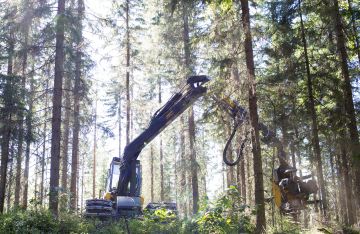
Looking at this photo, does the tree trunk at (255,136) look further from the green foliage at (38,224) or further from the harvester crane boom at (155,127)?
the green foliage at (38,224)

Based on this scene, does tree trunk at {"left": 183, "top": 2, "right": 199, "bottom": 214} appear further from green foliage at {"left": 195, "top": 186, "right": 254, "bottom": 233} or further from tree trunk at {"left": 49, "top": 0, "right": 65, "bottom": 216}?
green foliage at {"left": 195, "top": 186, "right": 254, "bottom": 233}

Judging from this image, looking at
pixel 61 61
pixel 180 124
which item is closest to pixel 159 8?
pixel 180 124

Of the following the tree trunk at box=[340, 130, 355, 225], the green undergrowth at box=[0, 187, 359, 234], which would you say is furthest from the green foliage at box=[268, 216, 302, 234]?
the tree trunk at box=[340, 130, 355, 225]

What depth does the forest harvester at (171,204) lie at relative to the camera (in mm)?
12625

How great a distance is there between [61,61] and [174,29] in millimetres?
9007

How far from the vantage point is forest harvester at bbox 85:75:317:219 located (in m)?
12.6

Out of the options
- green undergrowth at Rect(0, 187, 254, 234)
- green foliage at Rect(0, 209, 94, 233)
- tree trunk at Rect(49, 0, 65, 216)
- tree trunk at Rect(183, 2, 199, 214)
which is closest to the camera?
green undergrowth at Rect(0, 187, 254, 234)

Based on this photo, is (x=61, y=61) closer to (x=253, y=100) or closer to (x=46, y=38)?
(x=46, y=38)

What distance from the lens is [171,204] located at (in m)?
14.8

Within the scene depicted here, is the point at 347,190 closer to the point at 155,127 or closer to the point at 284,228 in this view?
the point at 284,228

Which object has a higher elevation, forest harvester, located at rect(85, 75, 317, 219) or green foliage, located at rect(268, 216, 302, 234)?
forest harvester, located at rect(85, 75, 317, 219)

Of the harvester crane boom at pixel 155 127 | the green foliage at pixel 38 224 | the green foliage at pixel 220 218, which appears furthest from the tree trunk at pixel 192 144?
the green foliage at pixel 220 218

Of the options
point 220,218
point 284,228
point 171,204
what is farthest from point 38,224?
point 284,228

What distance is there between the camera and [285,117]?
18344 mm
